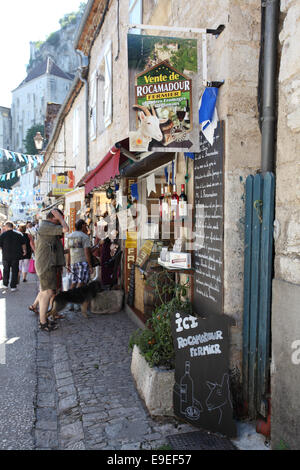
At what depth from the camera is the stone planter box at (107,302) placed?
22.3 ft

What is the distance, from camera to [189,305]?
3795mm

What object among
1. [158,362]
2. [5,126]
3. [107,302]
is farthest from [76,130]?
[5,126]

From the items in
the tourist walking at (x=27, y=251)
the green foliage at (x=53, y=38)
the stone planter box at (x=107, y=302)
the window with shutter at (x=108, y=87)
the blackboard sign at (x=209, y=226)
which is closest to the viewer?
the blackboard sign at (x=209, y=226)

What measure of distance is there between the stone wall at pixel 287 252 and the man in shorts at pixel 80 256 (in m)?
4.75

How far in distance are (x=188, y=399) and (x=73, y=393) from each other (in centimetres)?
128

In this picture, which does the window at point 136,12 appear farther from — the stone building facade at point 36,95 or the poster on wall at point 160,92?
the stone building facade at point 36,95

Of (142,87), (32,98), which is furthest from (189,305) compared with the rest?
(32,98)

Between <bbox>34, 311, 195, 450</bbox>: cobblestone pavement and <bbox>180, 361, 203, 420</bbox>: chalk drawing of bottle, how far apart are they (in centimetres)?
15

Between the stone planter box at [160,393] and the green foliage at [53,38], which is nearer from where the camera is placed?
the stone planter box at [160,393]

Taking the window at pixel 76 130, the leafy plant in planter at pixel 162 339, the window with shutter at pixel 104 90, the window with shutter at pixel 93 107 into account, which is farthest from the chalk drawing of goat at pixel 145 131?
the window at pixel 76 130

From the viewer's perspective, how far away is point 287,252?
8.62 ft

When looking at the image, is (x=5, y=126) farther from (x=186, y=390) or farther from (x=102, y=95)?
(x=186, y=390)

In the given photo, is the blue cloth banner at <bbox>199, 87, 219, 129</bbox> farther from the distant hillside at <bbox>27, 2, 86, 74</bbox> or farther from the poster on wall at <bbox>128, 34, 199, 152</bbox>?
the distant hillside at <bbox>27, 2, 86, 74</bbox>

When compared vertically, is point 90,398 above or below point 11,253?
below
